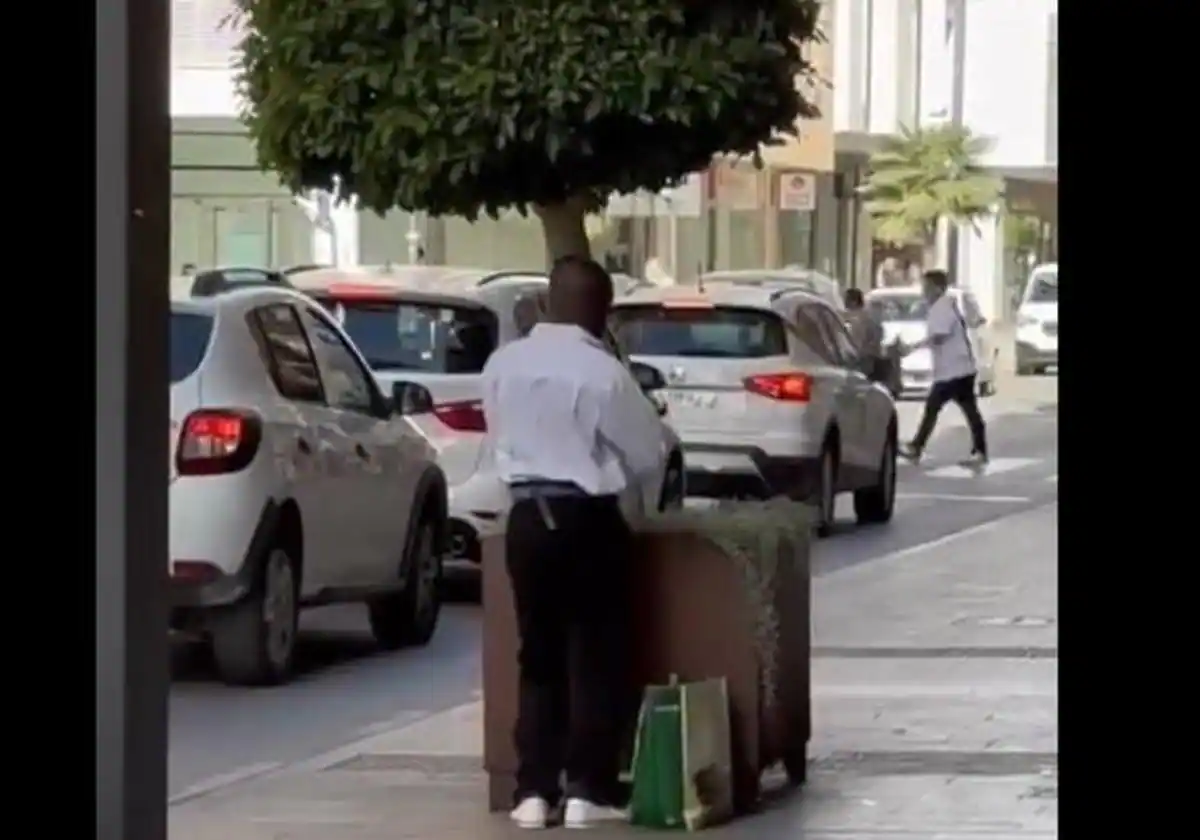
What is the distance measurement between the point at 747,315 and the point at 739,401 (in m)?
0.59

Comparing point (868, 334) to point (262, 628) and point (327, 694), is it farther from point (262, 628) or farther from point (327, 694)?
point (262, 628)

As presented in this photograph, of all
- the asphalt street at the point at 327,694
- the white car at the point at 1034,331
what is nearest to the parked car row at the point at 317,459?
the asphalt street at the point at 327,694

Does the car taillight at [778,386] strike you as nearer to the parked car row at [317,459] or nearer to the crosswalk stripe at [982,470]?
the parked car row at [317,459]

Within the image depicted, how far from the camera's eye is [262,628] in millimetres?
10344

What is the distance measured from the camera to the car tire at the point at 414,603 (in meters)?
11.7

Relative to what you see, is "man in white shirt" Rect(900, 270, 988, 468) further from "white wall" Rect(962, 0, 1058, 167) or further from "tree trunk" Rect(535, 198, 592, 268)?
"white wall" Rect(962, 0, 1058, 167)

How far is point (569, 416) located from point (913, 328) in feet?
77.2
